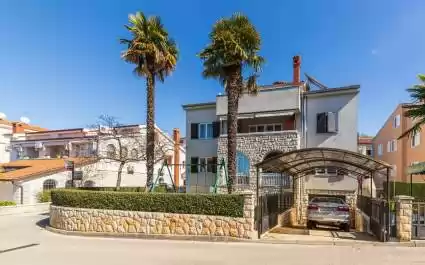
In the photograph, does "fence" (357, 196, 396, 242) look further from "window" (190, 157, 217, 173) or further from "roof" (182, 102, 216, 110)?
"roof" (182, 102, 216, 110)

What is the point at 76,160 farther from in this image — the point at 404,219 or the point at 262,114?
the point at 404,219

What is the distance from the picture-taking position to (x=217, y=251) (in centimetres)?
1105

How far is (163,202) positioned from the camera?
13.9 metres

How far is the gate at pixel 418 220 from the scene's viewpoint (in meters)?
12.4

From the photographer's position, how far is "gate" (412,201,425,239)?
12.4 metres

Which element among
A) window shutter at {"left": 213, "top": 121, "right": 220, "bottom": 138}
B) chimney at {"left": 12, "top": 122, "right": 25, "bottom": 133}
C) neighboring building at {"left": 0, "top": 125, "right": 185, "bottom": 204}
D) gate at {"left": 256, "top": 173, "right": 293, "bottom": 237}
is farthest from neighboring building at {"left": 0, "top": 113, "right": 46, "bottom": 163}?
gate at {"left": 256, "top": 173, "right": 293, "bottom": 237}

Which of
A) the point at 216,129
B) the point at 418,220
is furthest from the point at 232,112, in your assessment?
the point at 216,129

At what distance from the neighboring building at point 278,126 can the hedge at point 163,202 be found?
927cm

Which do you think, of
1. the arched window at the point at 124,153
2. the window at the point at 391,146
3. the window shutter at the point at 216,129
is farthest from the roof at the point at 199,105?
A: the window at the point at 391,146

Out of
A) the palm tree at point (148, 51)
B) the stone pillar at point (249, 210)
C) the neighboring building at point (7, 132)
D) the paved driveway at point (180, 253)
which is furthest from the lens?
the neighboring building at point (7, 132)

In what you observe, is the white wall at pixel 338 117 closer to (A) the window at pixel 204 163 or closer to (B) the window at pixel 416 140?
(A) the window at pixel 204 163

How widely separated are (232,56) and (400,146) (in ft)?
84.3

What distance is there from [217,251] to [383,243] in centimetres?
628

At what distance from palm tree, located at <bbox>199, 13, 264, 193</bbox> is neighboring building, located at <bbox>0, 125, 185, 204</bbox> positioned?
7070 millimetres
